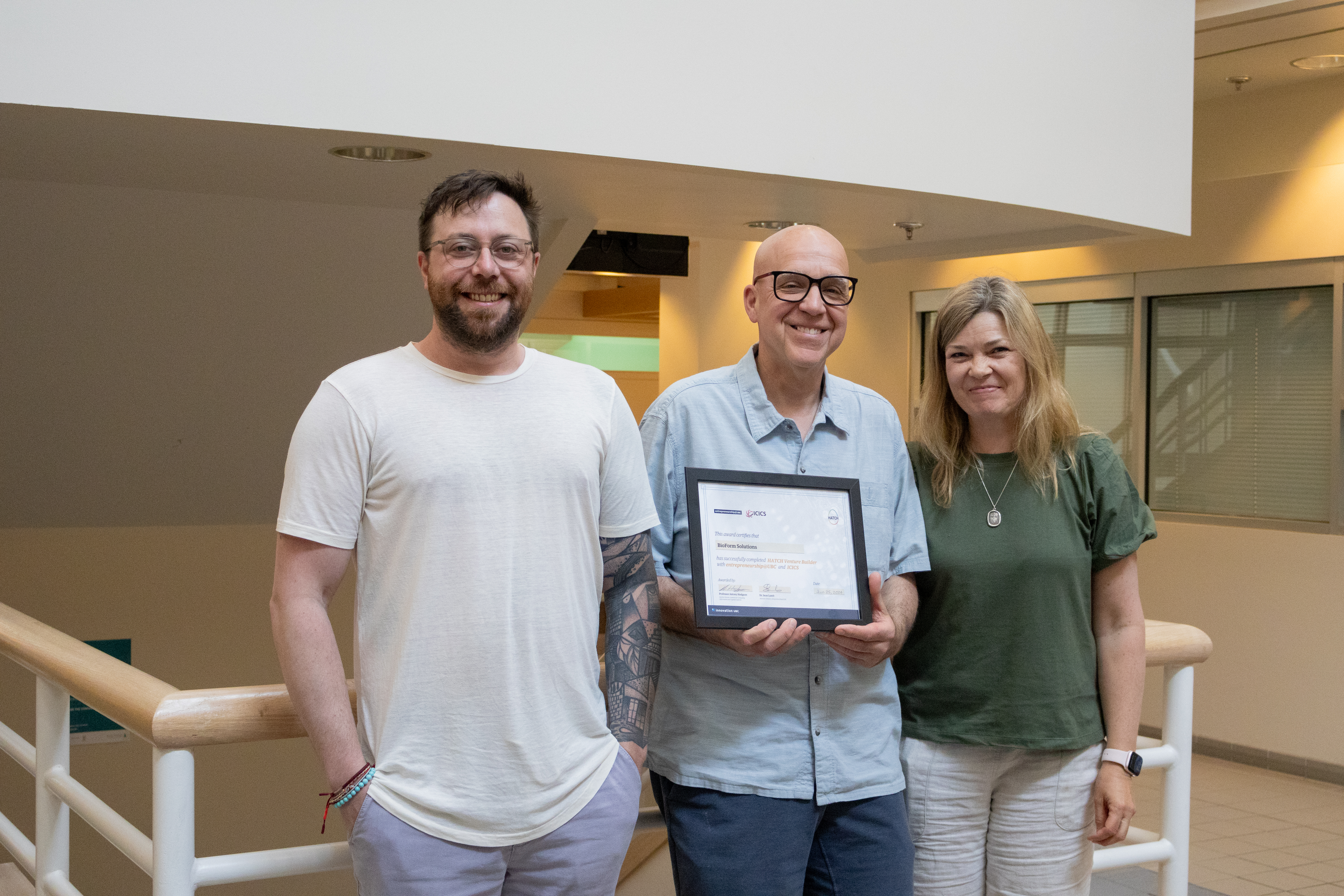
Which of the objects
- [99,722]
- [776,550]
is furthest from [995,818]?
[99,722]

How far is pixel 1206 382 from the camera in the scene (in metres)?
6.61

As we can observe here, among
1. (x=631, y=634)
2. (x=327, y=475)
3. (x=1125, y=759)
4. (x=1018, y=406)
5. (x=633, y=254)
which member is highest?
(x=633, y=254)

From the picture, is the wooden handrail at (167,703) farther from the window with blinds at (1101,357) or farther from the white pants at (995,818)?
the window with blinds at (1101,357)

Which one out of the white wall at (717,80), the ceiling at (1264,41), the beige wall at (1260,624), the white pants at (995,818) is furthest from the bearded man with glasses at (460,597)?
the beige wall at (1260,624)

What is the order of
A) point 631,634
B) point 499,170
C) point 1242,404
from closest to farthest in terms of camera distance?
point 631,634 → point 499,170 → point 1242,404

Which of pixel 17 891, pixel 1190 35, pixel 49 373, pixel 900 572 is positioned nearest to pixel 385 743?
pixel 900 572

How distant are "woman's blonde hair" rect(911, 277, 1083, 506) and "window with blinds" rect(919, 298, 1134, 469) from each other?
5.05m

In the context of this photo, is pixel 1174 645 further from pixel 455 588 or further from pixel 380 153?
pixel 380 153

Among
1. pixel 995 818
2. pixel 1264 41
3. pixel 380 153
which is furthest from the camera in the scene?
pixel 1264 41

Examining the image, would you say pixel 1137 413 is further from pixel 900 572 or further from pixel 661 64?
pixel 900 572

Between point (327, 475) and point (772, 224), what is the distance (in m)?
2.95

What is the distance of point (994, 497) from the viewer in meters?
1.99

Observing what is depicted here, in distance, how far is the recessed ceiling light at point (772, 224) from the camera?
4148 millimetres

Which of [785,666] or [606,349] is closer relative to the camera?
[785,666]
